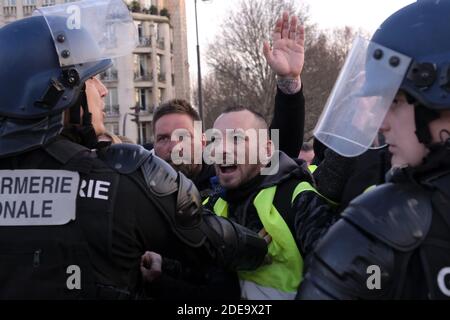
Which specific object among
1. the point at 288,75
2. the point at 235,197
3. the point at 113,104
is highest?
the point at 288,75

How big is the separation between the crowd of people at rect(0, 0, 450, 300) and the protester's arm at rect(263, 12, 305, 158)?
0.47 meters

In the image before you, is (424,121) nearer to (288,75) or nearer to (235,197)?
(235,197)

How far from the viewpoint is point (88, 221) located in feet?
5.88

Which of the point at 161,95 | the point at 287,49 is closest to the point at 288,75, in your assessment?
the point at 287,49

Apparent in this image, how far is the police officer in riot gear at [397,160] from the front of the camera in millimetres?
1376

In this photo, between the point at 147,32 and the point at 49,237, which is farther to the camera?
the point at 147,32

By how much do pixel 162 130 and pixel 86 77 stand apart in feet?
5.33

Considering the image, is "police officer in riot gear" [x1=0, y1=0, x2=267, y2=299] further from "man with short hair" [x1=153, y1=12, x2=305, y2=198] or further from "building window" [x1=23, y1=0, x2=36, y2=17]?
"building window" [x1=23, y1=0, x2=36, y2=17]

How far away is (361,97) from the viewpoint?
1748mm

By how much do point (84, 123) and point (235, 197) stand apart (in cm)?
92

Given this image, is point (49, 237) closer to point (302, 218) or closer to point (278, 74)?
point (302, 218)

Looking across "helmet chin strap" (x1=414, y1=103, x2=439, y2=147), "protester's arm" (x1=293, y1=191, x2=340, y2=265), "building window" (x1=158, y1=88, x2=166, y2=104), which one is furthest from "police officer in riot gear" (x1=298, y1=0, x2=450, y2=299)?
"building window" (x1=158, y1=88, x2=166, y2=104)

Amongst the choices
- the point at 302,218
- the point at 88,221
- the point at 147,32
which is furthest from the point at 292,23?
the point at 147,32

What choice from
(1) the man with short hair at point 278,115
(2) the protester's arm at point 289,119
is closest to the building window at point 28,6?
(1) the man with short hair at point 278,115
